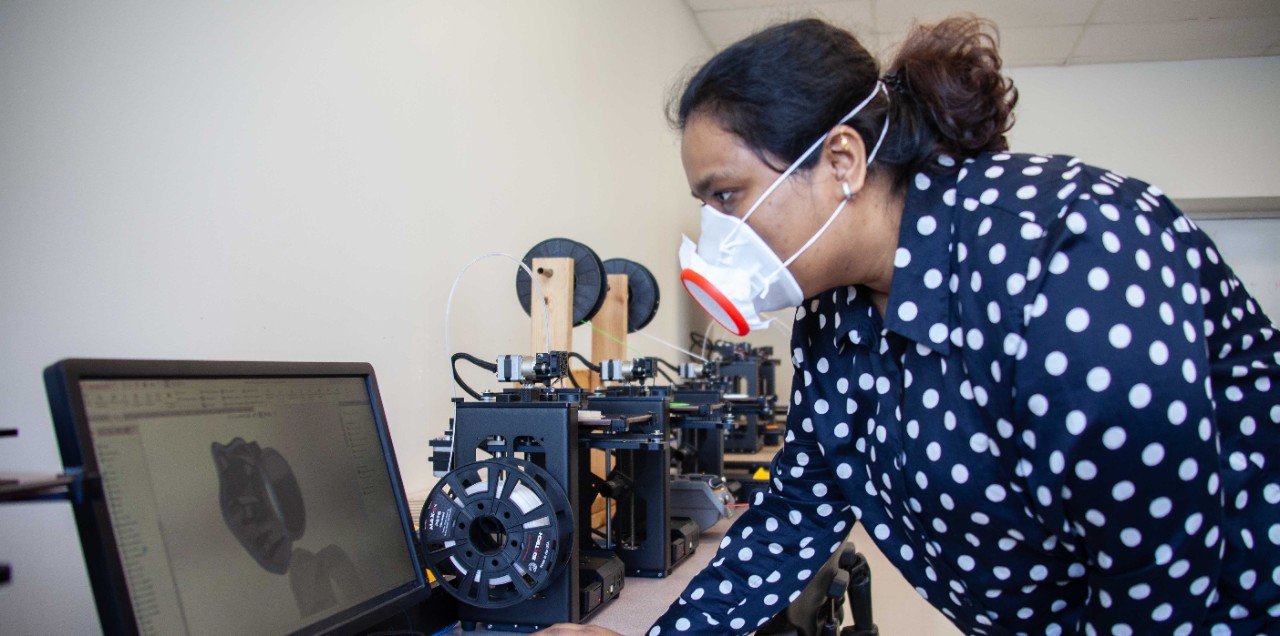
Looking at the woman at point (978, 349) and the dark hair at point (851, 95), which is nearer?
Answer: the woman at point (978, 349)

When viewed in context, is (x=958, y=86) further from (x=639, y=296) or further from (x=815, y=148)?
(x=639, y=296)

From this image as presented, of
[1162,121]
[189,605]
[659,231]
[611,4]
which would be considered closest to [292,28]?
[189,605]

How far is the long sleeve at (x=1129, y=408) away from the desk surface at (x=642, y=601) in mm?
675

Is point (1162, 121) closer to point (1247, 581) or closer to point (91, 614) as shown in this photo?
point (1247, 581)

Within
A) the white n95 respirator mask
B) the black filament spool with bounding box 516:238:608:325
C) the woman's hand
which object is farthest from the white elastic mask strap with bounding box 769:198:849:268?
the black filament spool with bounding box 516:238:608:325

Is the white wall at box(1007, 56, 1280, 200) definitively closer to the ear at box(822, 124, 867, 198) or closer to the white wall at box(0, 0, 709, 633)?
the white wall at box(0, 0, 709, 633)

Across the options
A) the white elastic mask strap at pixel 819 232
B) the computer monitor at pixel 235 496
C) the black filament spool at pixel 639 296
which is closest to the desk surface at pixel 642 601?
the computer monitor at pixel 235 496

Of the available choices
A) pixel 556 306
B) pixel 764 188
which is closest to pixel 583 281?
pixel 556 306

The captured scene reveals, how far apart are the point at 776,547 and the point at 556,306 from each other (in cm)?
92

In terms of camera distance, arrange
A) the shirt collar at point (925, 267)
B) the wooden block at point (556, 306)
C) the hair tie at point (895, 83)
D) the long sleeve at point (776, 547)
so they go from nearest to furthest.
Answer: the shirt collar at point (925, 267)
the hair tie at point (895, 83)
the long sleeve at point (776, 547)
the wooden block at point (556, 306)

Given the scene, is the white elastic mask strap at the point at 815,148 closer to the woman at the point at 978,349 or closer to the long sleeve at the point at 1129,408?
the woman at the point at 978,349

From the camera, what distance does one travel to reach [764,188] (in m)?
1.06

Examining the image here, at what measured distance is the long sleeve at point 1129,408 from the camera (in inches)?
30.9

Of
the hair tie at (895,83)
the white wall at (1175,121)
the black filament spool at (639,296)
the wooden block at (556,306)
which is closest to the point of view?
the hair tie at (895,83)
